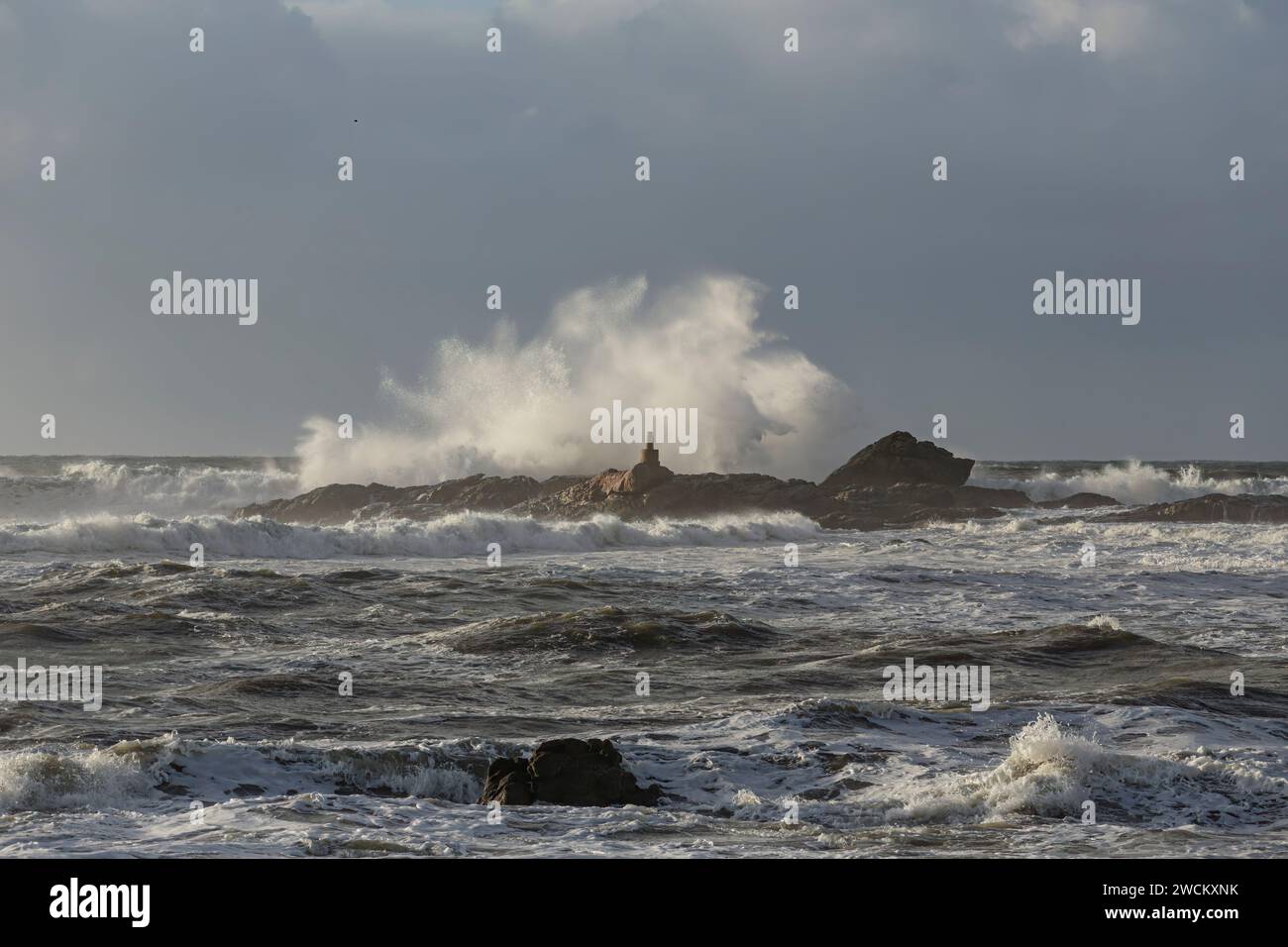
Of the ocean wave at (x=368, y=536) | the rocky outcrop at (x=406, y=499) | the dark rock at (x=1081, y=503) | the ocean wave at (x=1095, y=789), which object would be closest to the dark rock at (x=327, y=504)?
the rocky outcrop at (x=406, y=499)

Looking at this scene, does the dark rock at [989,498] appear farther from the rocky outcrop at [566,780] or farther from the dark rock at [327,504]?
the rocky outcrop at [566,780]

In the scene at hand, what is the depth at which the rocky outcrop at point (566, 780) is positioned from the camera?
9398 millimetres

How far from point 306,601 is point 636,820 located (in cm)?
1402

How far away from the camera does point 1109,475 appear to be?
230 ft

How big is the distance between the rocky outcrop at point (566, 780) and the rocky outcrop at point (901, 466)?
42.5 metres

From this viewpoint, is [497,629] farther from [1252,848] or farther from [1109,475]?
[1109,475]

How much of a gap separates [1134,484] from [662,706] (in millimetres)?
60482

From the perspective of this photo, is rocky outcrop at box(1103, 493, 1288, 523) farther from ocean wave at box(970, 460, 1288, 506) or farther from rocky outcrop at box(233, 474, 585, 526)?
rocky outcrop at box(233, 474, 585, 526)

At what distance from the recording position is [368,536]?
35094mm

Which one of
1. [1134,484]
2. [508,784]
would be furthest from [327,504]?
[508,784]
